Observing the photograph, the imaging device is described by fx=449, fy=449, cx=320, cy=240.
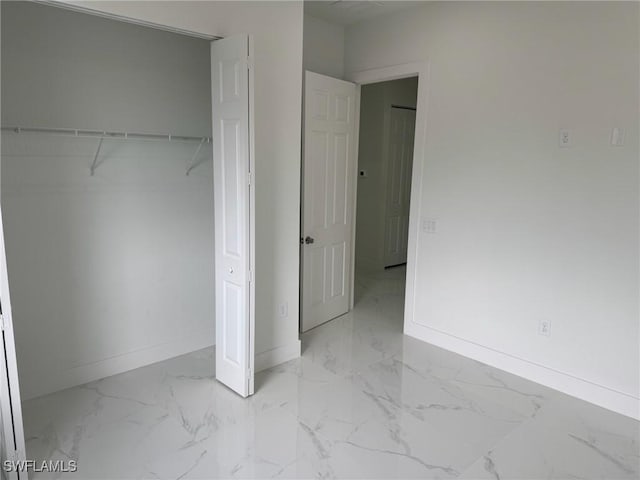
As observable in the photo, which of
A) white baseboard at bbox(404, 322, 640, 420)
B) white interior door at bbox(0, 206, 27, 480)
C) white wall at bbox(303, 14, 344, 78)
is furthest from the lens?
white wall at bbox(303, 14, 344, 78)

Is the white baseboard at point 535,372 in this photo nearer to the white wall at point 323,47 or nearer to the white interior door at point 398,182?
the white interior door at point 398,182

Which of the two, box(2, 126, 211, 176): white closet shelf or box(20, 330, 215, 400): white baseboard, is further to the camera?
box(20, 330, 215, 400): white baseboard

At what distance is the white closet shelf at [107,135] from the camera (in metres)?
2.77

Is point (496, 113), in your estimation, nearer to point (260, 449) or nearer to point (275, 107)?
point (275, 107)

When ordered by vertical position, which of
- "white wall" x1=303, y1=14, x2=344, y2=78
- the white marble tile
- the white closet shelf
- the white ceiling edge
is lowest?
the white marble tile

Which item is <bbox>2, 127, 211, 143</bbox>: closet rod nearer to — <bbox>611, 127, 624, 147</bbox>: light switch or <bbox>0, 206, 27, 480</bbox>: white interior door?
<bbox>0, 206, 27, 480</bbox>: white interior door

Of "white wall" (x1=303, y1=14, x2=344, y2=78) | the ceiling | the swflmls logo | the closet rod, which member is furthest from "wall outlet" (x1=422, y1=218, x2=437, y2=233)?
the swflmls logo

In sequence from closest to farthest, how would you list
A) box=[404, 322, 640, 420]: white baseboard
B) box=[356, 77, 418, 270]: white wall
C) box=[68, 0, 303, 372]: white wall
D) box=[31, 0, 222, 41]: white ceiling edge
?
box=[31, 0, 222, 41]: white ceiling edge, box=[404, 322, 640, 420]: white baseboard, box=[68, 0, 303, 372]: white wall, box=[356, 77, 418, 270]: white wall

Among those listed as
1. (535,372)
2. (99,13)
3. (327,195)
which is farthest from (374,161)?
(99,13)

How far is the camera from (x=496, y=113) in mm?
3426

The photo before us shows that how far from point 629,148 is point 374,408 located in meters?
2.31

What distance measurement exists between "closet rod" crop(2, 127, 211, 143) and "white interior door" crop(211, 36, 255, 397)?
59cm

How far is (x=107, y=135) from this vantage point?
10.0 feet

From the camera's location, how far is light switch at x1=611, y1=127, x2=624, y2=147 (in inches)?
111
